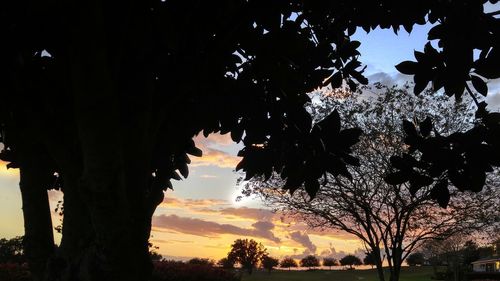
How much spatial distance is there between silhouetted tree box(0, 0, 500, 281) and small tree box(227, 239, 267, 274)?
40.0 meters

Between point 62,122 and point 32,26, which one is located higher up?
point 32,26

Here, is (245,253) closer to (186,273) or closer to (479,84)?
(186,273)

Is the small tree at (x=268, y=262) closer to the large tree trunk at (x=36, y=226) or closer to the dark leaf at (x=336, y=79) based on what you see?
the dark leaf at (x=336, y=79)

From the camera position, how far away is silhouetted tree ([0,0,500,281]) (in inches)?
144

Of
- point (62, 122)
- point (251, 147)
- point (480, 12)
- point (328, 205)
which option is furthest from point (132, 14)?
point (328, 205)

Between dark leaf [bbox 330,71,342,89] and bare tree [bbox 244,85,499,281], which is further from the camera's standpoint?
bare tree [bbox 244,85,499,281]

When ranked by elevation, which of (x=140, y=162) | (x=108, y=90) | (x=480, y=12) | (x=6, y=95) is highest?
(x=480, y=12)

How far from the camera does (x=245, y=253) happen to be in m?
44.5

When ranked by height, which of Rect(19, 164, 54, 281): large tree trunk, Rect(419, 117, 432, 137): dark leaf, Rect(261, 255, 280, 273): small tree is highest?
Rect(419, 117, 432, 137): dark leaf

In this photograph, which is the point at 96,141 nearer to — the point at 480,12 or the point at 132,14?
the point at 132,14

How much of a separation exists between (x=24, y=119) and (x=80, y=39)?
1.59 metres

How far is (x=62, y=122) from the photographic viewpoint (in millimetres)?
4809

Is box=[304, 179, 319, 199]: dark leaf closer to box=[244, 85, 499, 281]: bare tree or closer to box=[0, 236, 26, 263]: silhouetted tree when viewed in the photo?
box=[244, 85, 499, 281]: bare tree

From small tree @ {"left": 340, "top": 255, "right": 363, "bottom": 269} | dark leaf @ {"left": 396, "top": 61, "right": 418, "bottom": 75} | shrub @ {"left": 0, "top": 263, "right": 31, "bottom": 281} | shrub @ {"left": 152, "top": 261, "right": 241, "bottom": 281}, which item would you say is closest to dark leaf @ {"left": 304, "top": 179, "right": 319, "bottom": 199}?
dark leaf @ {"left": 396, "top": 61, "right": 418, "bottom": 75}
